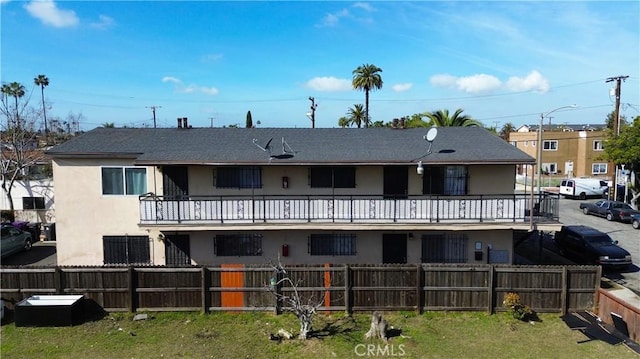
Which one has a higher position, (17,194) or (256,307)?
(17,194)

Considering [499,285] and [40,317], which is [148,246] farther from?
[499,285]

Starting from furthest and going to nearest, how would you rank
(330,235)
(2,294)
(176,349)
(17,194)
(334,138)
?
(17,194) → (334,138) → (330,235) → (2,294) → (176,349)

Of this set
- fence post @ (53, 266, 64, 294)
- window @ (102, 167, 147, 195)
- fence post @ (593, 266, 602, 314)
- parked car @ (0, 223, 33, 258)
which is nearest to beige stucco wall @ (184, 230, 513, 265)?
window @ (102, 167, 147, 195)

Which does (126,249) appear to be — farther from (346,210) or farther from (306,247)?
(346,210)

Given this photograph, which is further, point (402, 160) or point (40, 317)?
point (402, 160)

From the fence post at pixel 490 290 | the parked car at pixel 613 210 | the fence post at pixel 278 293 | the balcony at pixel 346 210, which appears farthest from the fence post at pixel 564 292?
the parked car at pixel 613 210

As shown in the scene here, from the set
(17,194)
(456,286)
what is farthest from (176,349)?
(17,194)

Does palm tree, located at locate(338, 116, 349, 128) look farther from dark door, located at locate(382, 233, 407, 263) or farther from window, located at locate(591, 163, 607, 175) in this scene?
dark door, located at locate(382, 233, 407, 263)
